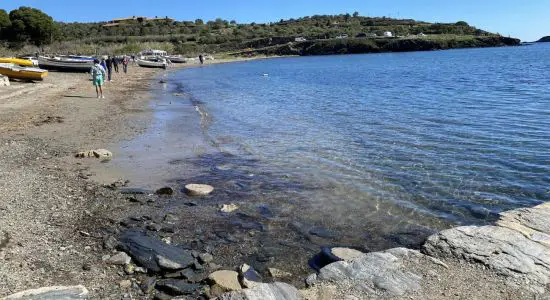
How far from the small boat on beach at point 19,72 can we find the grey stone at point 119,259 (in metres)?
31.7

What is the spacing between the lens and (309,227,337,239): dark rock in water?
8.73m

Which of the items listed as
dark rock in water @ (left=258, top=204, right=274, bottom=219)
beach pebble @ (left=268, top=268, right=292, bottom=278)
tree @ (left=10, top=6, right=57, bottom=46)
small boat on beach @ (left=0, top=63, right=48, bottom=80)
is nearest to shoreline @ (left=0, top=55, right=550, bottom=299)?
beach pebble @ (left=268, top=268, right=292, bottom=278)

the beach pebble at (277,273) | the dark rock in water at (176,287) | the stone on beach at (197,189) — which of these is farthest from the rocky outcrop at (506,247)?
the stone on beach at (197,189)

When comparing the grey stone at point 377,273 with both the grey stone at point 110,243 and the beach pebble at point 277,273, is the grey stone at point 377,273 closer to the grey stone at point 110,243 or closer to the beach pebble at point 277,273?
the beach pebble at point 277,273

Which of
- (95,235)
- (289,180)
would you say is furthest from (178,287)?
(289,180)

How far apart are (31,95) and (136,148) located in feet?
54.1

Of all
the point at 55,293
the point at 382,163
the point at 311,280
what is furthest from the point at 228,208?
the point at 382,163

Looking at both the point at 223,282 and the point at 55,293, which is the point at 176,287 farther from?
the point at 55,293

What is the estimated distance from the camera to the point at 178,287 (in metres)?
6.58

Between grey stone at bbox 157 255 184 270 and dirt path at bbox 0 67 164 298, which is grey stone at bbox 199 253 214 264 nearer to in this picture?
grey stone at bbox 157 255 184 270

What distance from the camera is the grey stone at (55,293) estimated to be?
552cm

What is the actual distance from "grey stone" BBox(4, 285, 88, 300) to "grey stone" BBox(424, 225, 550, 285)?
5190 millimetres

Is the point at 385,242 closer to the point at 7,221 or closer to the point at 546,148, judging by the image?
the point at 7,221

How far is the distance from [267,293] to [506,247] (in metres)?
3.93
